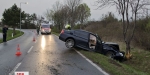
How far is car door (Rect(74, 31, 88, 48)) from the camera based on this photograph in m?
15.9

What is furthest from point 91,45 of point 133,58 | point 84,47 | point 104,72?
point 104,72

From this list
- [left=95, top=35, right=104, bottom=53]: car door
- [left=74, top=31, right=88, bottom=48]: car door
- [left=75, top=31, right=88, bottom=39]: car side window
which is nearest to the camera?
[left=95, top=35, right=104, bottom=53]: car door

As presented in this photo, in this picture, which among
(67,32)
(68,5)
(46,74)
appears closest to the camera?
(46,74)

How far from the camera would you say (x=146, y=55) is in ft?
57.7

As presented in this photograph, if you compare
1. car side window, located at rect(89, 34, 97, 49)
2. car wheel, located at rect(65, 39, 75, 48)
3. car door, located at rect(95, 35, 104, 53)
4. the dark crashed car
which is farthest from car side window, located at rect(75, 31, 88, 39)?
car door, located at rect(95, 35, 104, 53)

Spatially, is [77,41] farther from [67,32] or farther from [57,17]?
[57,17]

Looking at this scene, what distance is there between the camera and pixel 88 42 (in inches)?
622

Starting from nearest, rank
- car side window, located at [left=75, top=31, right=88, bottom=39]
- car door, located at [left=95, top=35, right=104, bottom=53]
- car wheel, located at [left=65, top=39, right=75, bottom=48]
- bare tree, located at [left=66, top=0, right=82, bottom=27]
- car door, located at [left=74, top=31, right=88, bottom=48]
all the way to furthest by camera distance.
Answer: car door, located at [left=95, top=35, right=104, bottom=53], car door, located at [left=74, top=31, right=88, bottom=48], car side window, located at [left=75, top=31, right=88, bottom=39], car wheel, located at [left=65, top=39, right=75, bottom=48], bare tree, located at [left=66, top=0, right=82, bottom=27]

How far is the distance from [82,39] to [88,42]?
1.77 feet

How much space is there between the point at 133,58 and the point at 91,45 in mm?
4289

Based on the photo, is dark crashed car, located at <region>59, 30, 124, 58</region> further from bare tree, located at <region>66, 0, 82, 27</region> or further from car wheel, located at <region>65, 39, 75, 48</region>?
bare tree, located at <region>66, 0, 82, 27</region>

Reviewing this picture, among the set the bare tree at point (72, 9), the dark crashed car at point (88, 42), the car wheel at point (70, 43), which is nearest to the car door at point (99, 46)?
the dark crashed car at point (88, 42)

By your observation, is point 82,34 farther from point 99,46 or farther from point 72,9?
point 72,9

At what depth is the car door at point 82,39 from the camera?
52.1 feet
